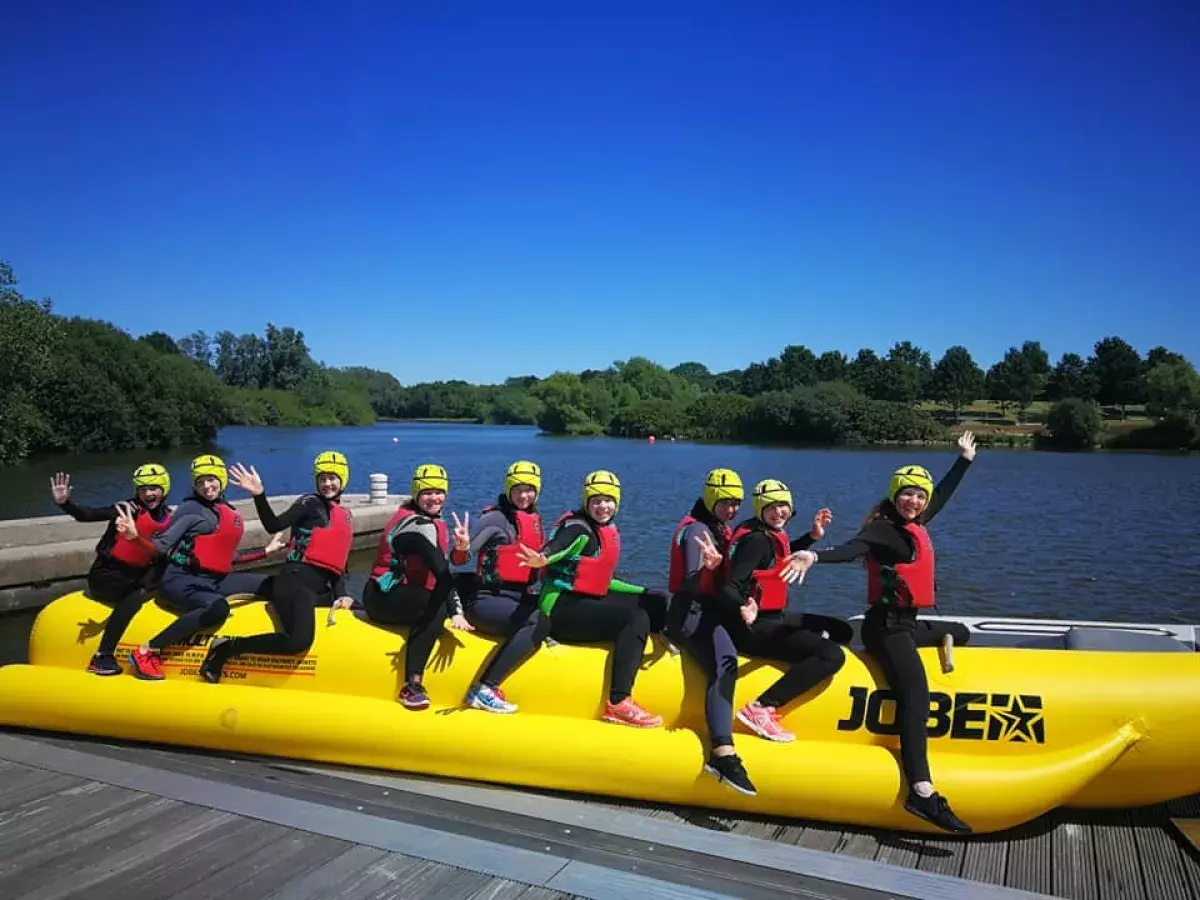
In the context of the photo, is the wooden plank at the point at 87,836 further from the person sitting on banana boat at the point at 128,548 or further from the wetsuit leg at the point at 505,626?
the person sitting on banana boat at the point at 128,548

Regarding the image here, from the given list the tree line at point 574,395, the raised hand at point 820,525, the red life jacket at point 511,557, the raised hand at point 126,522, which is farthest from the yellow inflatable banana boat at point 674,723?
the tree line at point 574,395

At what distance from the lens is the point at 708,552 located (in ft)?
14.0

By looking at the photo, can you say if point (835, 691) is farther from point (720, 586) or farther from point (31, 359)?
point (31, 359)

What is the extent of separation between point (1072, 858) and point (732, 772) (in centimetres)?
150

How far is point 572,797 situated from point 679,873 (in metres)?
0.99

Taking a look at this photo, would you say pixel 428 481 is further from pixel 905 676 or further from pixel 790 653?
pixel 905 676

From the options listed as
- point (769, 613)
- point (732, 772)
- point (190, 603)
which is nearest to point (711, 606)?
point (769, 613)

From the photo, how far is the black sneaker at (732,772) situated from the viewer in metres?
4.00

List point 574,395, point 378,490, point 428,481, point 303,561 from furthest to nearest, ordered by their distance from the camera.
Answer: point 574,395, point 378,490, point 303,561, point 428,481

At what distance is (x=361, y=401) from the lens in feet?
305

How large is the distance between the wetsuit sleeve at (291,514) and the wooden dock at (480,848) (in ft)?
4.60

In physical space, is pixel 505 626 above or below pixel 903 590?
below

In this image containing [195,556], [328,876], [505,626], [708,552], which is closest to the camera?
[328,876]

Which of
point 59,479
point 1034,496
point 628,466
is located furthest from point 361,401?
point 59,479
